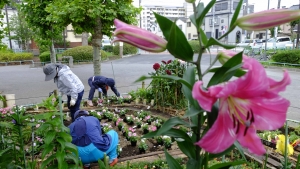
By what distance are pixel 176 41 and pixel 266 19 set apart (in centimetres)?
27

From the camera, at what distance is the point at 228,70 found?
68 centimetres

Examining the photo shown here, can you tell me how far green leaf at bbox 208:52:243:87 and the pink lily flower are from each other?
59mm

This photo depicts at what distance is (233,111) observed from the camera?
636 millimetres

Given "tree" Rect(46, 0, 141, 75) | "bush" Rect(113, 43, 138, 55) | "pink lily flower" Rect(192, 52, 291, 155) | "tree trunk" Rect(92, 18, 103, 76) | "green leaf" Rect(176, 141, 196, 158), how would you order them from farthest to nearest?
"bush" Rect(113, 43, 138, 55) → "tree trunk" Rect(92, 18, 103, 76) → "tree" Rect(46, 0, 141, 75) → "green leaf" Rect(176, 141, 196, 158) → "pink lily flower" Rect(192, 52, 291, 155)

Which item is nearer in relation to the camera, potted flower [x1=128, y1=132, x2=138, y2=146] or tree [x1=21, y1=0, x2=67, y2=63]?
potted flower [x1=128, y1=132, x2=138, y2=146]

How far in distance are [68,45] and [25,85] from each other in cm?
1842

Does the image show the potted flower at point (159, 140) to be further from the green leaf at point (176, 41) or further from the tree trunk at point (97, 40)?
the tree trunk at point (97, 40)

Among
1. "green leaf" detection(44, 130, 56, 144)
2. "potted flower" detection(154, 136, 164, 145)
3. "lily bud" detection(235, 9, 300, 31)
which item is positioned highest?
"lily bud" detection(235, 9, 300, 31)

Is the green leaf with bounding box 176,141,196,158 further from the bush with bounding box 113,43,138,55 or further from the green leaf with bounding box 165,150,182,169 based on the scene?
the bush with bounding box 113,43,138,55

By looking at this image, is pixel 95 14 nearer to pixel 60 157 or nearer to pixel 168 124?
pixel 60 157

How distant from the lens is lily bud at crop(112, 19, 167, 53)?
28.7 inches

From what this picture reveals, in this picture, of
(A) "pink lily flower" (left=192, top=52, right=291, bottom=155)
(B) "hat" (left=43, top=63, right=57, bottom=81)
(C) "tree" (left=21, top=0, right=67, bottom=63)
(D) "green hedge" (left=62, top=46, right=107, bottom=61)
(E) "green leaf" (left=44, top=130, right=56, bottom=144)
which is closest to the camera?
(A) "pink lily flower" (left=192, top=52, right=291, bottom=155)

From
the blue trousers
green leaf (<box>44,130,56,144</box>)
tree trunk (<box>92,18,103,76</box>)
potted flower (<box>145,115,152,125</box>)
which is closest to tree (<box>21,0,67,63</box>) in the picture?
tree trunk (<box>92,18,103,76</box>)

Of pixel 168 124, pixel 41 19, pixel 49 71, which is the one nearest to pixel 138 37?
pixel 168 124
